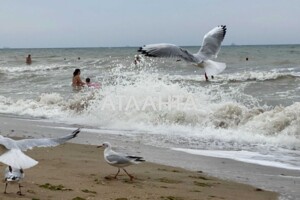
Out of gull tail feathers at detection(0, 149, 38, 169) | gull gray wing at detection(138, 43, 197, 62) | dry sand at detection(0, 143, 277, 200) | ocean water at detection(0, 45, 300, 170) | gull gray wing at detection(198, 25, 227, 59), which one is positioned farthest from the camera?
ocean water at detection(0, 45, 300, 170)

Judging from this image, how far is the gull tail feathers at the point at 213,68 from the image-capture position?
20.6ft

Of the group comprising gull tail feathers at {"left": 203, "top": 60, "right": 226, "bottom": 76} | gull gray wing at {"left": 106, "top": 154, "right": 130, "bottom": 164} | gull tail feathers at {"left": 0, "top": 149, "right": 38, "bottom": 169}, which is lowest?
gull gray wing at {"left": 106, "top": 154, "right": 130, "bottom": 164}

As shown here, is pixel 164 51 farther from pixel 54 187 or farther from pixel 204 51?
pixel 54 187

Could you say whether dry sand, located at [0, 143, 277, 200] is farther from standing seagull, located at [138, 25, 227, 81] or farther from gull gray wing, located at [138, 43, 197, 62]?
gull gray wing, located at [138, 43, 197, 62]

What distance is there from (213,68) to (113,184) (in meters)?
1.91

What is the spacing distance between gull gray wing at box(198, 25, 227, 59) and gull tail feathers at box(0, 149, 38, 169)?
3.26m

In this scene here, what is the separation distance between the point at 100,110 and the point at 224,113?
340cm

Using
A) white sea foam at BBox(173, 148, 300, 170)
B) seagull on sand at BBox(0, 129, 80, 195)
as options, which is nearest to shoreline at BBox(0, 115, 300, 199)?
white sea foam at BBox(173, 148, 300, 170)

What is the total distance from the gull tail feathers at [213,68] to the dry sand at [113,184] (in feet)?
4.10

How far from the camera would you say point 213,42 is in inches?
283

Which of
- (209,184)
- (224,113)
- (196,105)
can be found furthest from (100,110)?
(209,184)

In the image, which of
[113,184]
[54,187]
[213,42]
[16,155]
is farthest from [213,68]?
[16,155]

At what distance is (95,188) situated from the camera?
17.0 feet

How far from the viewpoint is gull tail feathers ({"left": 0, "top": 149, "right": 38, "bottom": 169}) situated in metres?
4.13
